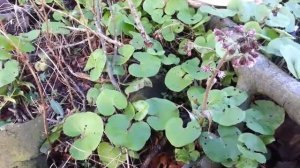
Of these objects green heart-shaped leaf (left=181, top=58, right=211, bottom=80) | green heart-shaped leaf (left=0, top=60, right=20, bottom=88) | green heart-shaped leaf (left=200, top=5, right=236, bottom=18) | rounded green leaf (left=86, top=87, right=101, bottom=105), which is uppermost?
green heart-shaped leaf (left=200, top=5, right=236, bottom=18)

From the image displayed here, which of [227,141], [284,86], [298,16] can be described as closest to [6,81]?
[227,141]

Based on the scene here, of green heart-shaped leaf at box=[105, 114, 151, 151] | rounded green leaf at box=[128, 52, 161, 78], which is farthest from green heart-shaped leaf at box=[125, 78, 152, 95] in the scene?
green heart-shaped leaf at box=[105, 114, 151, 151]

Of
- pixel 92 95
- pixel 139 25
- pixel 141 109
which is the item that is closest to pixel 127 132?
pixel 141 109

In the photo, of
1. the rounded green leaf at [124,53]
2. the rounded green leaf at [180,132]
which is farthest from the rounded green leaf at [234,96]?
the rounded green leaf at [124,53]

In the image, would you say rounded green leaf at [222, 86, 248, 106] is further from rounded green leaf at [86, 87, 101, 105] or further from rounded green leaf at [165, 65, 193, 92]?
rounded green leaf at [86, 87, 101, 105]

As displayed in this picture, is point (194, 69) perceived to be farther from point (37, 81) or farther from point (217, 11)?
point (37, 81)

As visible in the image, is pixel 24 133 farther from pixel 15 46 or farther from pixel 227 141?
pixel 227 141

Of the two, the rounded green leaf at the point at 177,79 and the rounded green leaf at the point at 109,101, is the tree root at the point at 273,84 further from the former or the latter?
the rounded green leaf at the point at 109,101
